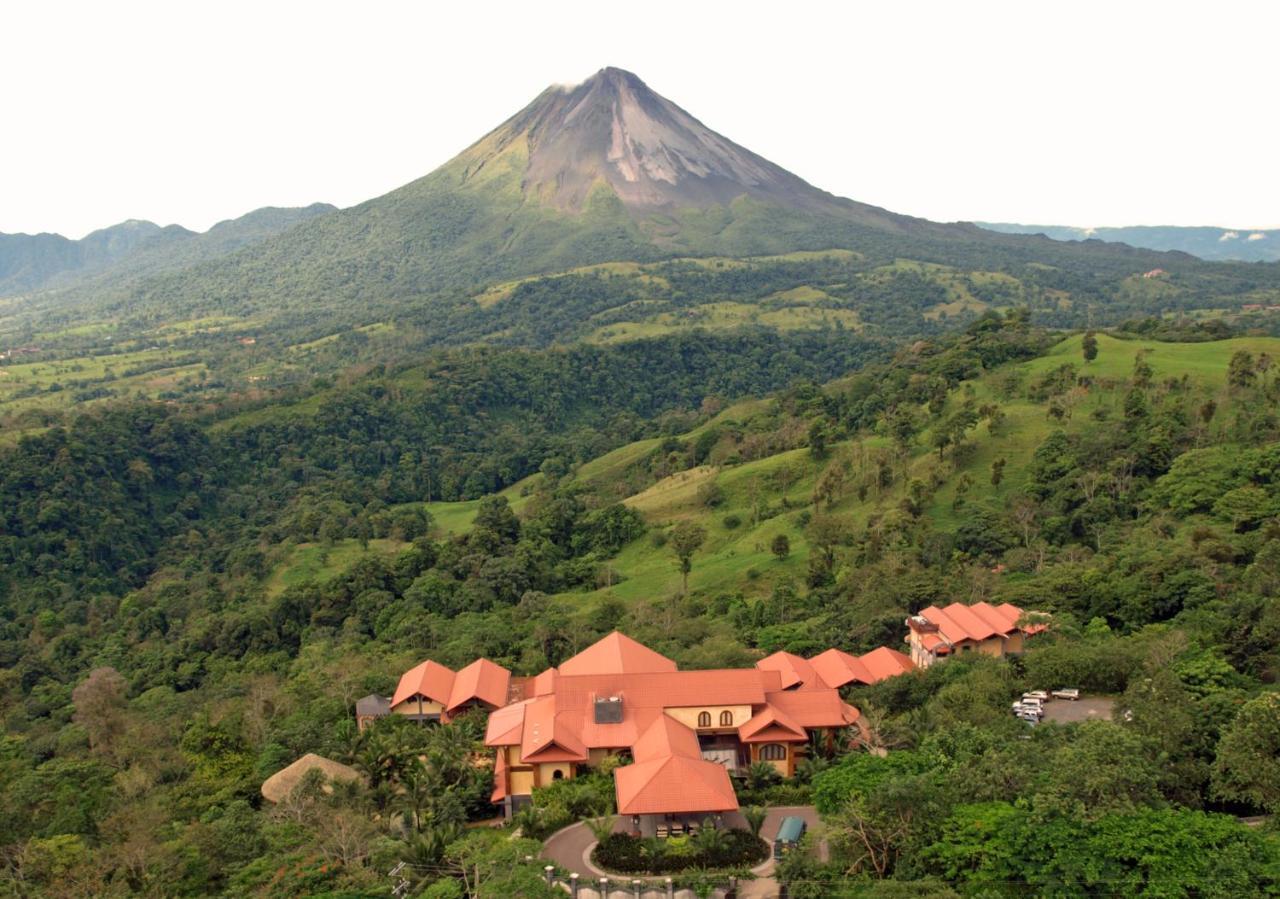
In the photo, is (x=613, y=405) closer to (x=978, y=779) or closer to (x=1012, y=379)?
(x=1012, y=379)

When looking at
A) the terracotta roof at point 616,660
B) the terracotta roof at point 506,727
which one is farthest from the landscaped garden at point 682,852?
the terracotta roof at point 616,660

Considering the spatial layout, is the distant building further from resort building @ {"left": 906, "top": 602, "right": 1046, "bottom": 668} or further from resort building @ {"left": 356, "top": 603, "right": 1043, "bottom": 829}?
resort building @ {"left": 906, "top": 602, "right": 1046, "bottom": 668}

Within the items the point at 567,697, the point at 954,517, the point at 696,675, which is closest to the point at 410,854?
the point at 567,697

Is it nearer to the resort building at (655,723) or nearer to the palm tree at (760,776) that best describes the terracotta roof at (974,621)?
the resort building at (655,723)

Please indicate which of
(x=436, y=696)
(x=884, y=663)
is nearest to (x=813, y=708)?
(x=884, y=663)

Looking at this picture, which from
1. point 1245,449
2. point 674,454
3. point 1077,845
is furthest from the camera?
point 674,454

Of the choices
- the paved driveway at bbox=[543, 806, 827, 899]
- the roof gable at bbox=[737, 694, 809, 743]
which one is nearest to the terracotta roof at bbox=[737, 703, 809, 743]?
the roof gable at bbox=[737, 694, 809, 743]
